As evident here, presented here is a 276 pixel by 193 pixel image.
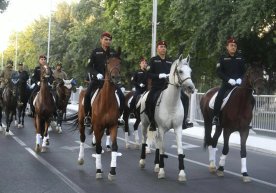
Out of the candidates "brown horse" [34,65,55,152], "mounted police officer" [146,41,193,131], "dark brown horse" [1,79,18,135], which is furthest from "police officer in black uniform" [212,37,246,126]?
"dark brown horse" [1,79,18,135]

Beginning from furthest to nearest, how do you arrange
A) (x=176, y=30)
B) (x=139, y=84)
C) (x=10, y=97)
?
(x=176, y=30) < (x=10, y=97) < (x=139, y=84)

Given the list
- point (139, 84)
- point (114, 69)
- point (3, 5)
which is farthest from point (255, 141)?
point (3, 5)

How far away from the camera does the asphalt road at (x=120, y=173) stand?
9195 millimetres

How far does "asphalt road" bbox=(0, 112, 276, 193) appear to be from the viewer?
920cm

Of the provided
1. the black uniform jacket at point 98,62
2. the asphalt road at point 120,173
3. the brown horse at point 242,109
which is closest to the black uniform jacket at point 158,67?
the black uniform jacket at point 98,62

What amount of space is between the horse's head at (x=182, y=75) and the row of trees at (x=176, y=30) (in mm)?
16069

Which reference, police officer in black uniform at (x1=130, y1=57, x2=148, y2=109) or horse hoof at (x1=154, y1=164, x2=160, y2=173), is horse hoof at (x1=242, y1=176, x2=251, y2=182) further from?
police officer in black uniform at (x1=130, y1=57, x2=148, y2=109)

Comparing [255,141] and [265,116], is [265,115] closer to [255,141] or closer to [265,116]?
[265,116]

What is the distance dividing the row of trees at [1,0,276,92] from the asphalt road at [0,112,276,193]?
40.3ft

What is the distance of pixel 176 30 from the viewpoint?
1548 inches

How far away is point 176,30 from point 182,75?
3010 centimetres

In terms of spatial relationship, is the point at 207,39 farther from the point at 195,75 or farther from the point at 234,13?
the point at 195,75

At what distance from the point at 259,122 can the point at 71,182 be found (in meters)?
11.9

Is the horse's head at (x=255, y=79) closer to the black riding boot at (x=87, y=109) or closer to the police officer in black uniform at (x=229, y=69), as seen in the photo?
the police officer in black uniform at (x=229, y=69)
